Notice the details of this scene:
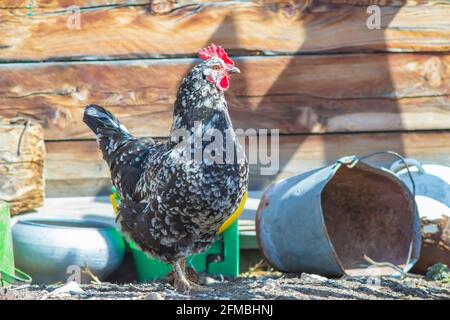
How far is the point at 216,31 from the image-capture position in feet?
16.8

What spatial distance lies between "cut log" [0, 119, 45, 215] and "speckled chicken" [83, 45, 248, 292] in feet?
3.22

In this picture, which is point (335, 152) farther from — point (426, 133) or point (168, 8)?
point (168, 8)

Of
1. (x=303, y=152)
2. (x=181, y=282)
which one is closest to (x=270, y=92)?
(x=303, y=152)

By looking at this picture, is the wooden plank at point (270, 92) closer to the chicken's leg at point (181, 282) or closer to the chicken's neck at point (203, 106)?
the chicken's neck at point (203, 106)

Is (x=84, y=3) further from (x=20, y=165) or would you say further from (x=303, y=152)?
(x=303, y=152)

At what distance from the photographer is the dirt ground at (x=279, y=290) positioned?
12.2 ft

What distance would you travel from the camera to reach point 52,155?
5184mm

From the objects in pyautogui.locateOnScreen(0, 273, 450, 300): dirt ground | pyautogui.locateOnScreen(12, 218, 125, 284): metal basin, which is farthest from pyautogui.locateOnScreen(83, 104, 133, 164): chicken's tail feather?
pyautogui.locateOnScreen(0, 273, 450, 300): dirt ground

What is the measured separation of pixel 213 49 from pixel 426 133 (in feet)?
5.94

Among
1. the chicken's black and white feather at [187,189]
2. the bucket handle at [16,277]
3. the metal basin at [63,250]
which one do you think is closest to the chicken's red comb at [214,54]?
the chicken's black and white feather at [187,189]

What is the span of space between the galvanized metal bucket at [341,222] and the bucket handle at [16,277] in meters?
1.35

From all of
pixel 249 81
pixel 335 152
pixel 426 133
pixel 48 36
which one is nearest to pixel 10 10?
pixel 48 36

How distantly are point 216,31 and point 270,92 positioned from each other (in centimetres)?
52

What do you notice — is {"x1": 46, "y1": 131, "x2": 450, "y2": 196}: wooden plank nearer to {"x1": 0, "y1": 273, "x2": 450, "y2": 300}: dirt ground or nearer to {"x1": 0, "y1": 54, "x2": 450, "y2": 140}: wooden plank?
{"x1": 0, "y1": 54, "x2": 450, "y2": 140}: wooden plank
